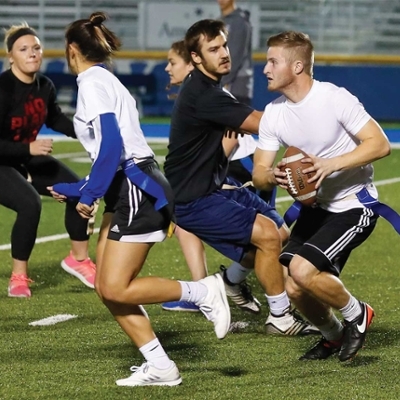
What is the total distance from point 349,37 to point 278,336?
708 inches

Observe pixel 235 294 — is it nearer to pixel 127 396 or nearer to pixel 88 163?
pixel 127 396

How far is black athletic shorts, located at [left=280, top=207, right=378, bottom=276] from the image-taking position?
5559mm

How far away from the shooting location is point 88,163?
49.7 feet

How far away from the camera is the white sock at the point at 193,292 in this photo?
5.23 metres

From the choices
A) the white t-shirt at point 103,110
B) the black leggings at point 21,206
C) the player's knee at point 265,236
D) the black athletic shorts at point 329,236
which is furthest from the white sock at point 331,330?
the black leggings at point 21,206

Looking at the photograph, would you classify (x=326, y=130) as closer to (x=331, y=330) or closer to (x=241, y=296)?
(x=331, y=330)

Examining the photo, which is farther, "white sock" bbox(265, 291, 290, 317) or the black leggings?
the black leggings

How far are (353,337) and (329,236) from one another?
1.73 feet

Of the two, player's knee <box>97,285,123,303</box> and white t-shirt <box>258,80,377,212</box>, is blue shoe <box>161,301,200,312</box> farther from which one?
player's knee <box>97,285,123,303</box>

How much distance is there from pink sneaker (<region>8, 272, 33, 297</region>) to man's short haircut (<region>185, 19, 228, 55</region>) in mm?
2197

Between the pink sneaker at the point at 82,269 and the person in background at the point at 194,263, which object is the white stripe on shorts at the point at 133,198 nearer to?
the person in background at the point at 194,263

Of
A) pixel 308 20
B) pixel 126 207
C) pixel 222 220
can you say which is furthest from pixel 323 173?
pixel 308 20

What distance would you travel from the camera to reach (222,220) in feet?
20.7

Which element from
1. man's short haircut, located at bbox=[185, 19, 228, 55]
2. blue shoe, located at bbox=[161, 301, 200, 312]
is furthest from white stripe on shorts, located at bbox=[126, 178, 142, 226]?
blue shoe, located at bbox=[161, 301, 200, 312]
